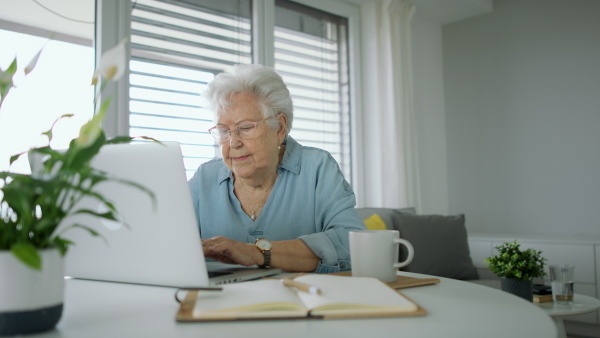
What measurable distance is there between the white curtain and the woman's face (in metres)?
2.43

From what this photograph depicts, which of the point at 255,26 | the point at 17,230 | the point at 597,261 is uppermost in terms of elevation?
the point at 255,26

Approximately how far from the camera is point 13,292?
0.65 m

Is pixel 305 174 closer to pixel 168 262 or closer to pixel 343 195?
pixel 343 195

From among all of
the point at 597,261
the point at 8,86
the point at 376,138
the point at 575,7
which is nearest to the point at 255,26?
the point at 376,138

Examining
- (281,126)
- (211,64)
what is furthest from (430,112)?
(281,126)

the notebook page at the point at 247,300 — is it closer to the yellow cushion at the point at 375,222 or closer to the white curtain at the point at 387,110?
the yellow cushion at the point at 375,222

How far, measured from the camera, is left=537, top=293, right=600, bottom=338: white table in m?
2.25

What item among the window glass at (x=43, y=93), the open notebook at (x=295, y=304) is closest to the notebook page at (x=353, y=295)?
the open notebook at (x=295, y=304)

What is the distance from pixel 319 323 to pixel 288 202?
0.97 metres

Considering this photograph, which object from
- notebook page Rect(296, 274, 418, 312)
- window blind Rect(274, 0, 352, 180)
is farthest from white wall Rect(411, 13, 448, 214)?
notebook page Rect(296, 274, 418, 312)

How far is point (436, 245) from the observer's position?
3266 millimetres

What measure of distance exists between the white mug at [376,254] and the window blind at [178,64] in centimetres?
200

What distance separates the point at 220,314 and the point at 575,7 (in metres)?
4.16

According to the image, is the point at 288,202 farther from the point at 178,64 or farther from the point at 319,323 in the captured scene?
the point at 178,64
